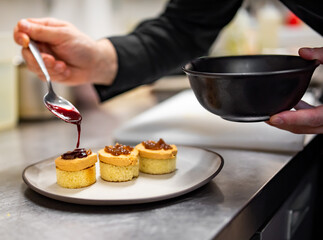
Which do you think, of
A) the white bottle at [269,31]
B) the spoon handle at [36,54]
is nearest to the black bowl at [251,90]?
the spoon handle at [36,54]

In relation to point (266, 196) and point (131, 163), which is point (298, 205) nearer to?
point (266, 196)

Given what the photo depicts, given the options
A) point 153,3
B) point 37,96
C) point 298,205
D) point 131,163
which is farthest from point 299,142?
point 153,3

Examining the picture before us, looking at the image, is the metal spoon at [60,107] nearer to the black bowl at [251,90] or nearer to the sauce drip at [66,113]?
the sauce drip at [66,113]

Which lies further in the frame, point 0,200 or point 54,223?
point 0,200

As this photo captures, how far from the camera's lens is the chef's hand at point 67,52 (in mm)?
1098

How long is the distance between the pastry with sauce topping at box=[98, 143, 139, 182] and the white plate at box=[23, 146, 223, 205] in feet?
0.04

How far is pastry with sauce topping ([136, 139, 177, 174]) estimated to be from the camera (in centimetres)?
84

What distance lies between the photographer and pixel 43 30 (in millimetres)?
1102

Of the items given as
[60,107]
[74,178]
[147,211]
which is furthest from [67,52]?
[147,211]

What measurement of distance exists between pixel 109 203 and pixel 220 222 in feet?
0.56

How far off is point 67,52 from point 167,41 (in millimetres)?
316

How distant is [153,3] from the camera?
2877mm

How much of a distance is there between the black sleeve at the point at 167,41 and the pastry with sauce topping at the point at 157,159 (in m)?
0.47

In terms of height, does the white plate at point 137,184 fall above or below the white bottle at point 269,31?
above
